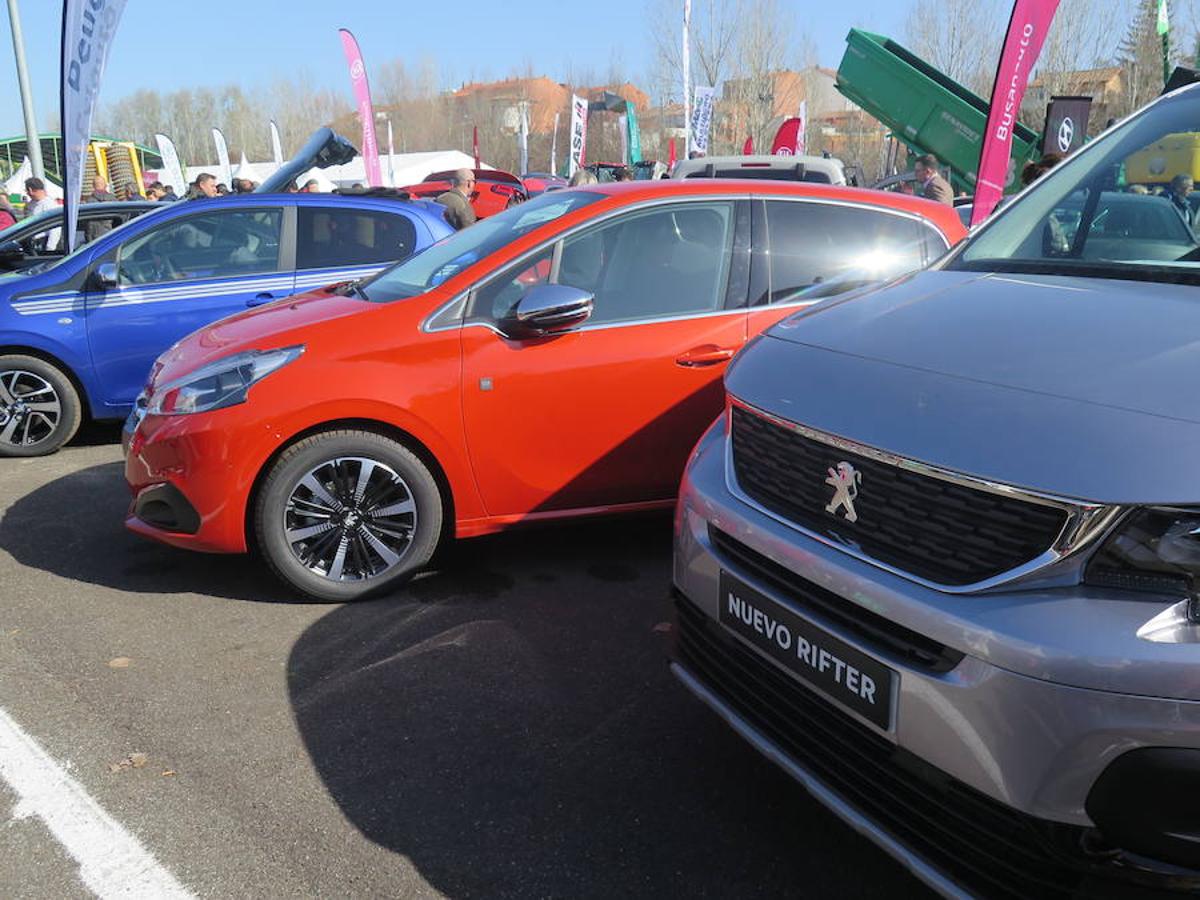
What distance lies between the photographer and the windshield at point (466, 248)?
409cm


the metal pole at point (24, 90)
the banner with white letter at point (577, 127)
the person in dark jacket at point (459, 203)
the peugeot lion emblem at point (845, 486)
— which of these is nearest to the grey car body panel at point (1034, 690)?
the peugeot lion emblem at point (845, 486)

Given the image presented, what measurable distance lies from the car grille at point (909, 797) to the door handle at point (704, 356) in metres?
1.73

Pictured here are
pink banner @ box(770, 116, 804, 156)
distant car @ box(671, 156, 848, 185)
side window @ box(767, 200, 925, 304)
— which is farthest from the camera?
pink banner @ box(770, 116, 804, 156)

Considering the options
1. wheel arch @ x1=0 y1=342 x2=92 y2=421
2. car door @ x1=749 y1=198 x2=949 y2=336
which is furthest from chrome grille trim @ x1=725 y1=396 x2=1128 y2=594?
wheel arch @ x1=0 y1=342 x2=92 y2=421

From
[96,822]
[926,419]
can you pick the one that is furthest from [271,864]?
[926,419]

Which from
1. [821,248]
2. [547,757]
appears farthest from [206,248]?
[547,757]

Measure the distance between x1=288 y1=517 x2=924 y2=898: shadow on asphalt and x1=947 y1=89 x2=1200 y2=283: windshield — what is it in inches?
64.8

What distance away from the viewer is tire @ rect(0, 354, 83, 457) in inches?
240

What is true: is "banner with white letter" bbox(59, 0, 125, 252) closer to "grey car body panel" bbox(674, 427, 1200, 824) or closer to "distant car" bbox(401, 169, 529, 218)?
"grey car body panel" bbox(674, 427, 1200, 824)

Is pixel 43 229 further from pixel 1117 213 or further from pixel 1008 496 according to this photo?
pixel 1008 496

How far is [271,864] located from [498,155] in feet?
282

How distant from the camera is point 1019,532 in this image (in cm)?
171

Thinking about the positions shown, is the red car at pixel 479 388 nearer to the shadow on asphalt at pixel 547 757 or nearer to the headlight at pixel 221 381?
the headlight at pixel 221 381

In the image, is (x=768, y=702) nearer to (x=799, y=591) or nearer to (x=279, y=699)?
(x=799, y=591)
